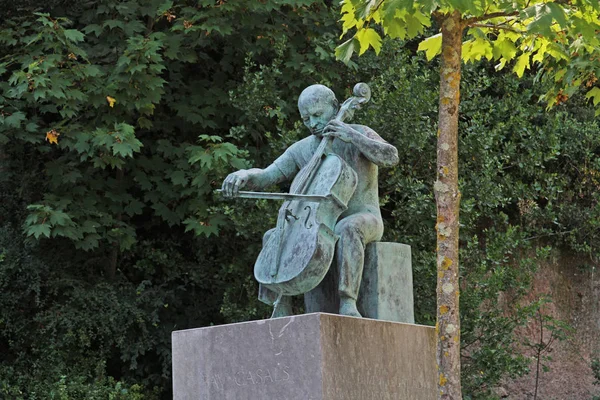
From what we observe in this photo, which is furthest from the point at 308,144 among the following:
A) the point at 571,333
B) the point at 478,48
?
the point at 571,333

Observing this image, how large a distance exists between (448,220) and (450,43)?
1227 millimetres

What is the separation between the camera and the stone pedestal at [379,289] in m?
6.64

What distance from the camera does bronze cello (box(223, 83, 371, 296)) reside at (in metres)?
6.41

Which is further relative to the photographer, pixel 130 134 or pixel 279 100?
pixel 279 100

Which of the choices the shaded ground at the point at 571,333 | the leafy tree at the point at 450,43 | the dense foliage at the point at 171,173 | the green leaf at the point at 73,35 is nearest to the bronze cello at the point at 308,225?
the leafy tree at the point at 450,43

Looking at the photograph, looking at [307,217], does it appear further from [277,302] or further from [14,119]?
[14,119]

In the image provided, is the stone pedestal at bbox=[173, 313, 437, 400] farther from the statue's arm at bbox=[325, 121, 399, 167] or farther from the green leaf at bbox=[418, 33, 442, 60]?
the green leaf at bbox=[418, 33, 442, 60]

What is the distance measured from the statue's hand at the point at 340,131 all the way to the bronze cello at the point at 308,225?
0.06 meters

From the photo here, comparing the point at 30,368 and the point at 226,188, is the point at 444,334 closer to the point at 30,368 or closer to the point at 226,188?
the point at 226,188

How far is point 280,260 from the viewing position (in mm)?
6555

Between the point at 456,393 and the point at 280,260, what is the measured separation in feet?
4.48

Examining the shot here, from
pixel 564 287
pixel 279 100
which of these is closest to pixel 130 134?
pixel 279 100

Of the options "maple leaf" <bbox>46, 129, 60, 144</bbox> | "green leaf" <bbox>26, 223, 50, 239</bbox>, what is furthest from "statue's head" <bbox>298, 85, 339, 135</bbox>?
"maple leaf" <bbox>46, 129, 60, 144</bbox>

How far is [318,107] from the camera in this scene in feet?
22.5
